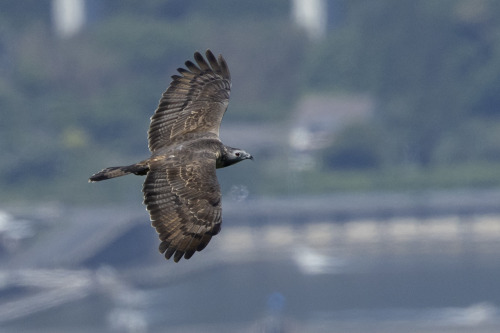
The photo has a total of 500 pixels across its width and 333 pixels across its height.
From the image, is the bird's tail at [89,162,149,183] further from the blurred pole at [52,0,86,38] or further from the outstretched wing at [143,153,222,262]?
the blurred pole at [52,0,86,38]

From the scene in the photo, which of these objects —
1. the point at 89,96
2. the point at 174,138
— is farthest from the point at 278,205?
the point at 174,138

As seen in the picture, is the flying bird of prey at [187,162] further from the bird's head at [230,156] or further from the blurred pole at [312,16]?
the blurred pole at [312,16]

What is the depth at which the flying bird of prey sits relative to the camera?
653 inches

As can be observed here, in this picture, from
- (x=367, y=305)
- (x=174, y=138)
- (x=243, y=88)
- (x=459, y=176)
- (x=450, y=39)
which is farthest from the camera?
(x=450, y=39)

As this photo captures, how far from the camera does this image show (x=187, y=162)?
685 inches

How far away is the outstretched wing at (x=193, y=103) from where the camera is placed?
18.9 m

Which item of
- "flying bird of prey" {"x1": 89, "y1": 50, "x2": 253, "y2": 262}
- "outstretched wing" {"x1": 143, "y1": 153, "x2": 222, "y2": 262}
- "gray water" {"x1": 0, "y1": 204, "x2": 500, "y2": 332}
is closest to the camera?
"outstretched wing" {"x1": 143, "y1": 153, "x2": 222, "y2": 262}

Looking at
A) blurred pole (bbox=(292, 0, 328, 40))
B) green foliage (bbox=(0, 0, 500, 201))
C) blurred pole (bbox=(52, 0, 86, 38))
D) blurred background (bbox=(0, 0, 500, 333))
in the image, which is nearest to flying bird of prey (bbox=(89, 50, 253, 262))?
blurred background (bbox=(0, 0, 500, 333))

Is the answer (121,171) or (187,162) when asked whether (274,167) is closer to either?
(187,162)

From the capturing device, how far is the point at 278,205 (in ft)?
285

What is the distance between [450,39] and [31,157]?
33.3m

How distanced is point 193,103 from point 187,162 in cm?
205

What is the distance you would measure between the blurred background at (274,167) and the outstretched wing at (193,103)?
4126cm

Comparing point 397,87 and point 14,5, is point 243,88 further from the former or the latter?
point 14,5
